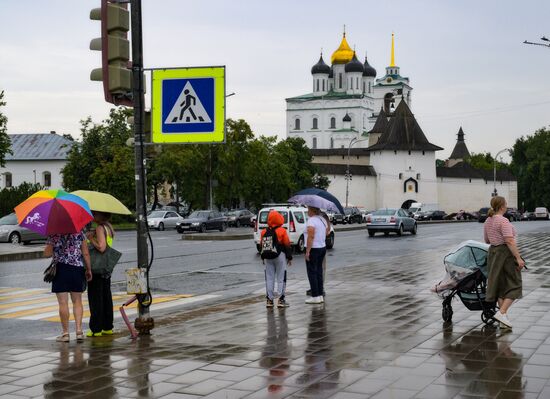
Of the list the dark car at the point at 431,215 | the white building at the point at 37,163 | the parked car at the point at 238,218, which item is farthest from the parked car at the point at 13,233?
the white building at the point at 37,163

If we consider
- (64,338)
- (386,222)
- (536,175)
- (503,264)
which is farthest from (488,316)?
(536,175)

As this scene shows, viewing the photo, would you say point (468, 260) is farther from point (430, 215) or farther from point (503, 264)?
point (430, 215)

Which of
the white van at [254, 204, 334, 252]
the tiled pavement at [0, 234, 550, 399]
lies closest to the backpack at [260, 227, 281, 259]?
the tiled pavement at [0, 234, 550, 399]

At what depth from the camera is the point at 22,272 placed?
2133 centimetres

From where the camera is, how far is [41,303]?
14133 mm

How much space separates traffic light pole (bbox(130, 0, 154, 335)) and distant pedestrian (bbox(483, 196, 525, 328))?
4347 mm

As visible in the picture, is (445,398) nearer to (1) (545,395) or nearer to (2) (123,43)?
(1) (545,395)

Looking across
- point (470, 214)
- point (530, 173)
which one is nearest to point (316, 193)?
point (470, 214)

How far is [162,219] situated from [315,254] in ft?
155

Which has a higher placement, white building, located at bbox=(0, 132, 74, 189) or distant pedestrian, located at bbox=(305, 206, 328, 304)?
white building, located at bbox=(0, 132, 74, 189)

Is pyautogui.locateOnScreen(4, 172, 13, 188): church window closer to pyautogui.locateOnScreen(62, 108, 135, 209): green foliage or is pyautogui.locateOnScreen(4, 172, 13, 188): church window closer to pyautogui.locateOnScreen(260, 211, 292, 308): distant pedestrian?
pyautogui.locateOnScreen(62, 108, 135, 209): green foliage

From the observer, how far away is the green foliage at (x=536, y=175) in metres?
122

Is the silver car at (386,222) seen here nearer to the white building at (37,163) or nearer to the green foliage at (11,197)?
the green foliage at (11,197)

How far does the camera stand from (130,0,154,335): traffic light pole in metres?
10.1
